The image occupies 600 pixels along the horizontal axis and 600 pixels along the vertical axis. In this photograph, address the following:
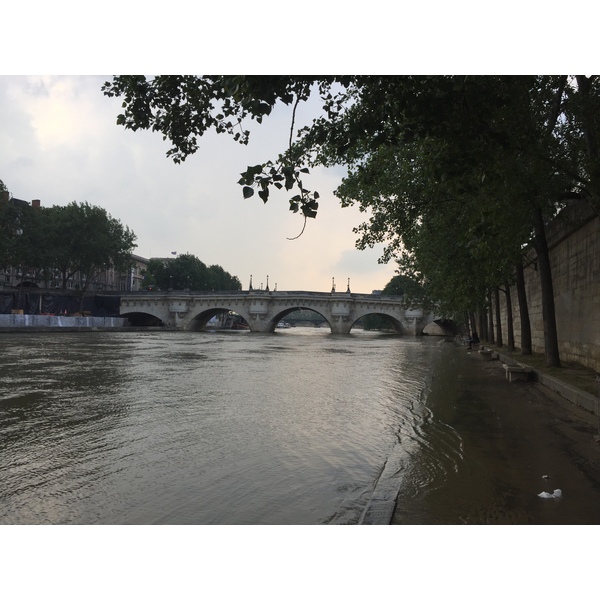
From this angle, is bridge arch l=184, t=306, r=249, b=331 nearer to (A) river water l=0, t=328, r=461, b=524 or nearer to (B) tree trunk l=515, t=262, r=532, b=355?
(B) tree trunk l=515, t=262, r=532, b=355

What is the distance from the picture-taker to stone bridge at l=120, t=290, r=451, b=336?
2709 inches

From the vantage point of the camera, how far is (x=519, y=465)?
5.91 metres

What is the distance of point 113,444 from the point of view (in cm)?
717

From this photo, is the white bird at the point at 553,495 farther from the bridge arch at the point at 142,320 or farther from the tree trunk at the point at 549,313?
the bridge arch at the point at 142,320

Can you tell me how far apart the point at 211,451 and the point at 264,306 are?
2473 inches

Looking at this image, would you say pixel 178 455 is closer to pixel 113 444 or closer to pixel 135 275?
pixel 113 444

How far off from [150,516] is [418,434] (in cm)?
428

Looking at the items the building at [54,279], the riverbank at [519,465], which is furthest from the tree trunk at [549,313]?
the building at [54,279]

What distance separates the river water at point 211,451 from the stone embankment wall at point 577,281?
4041 millimetres

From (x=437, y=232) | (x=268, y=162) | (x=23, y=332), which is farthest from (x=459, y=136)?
(x=23, y=332)

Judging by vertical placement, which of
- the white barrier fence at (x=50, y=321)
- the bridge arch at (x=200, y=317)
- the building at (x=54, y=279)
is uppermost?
the building at (x=54, y=279)

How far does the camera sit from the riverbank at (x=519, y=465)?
4.29m

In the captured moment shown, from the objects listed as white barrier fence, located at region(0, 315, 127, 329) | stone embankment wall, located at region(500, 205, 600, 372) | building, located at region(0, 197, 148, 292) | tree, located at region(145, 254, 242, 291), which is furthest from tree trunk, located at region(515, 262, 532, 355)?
tree, located at region(145, 254, 242, 291)

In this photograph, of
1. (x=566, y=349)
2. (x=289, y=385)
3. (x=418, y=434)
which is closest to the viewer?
(x=418, y=434)
